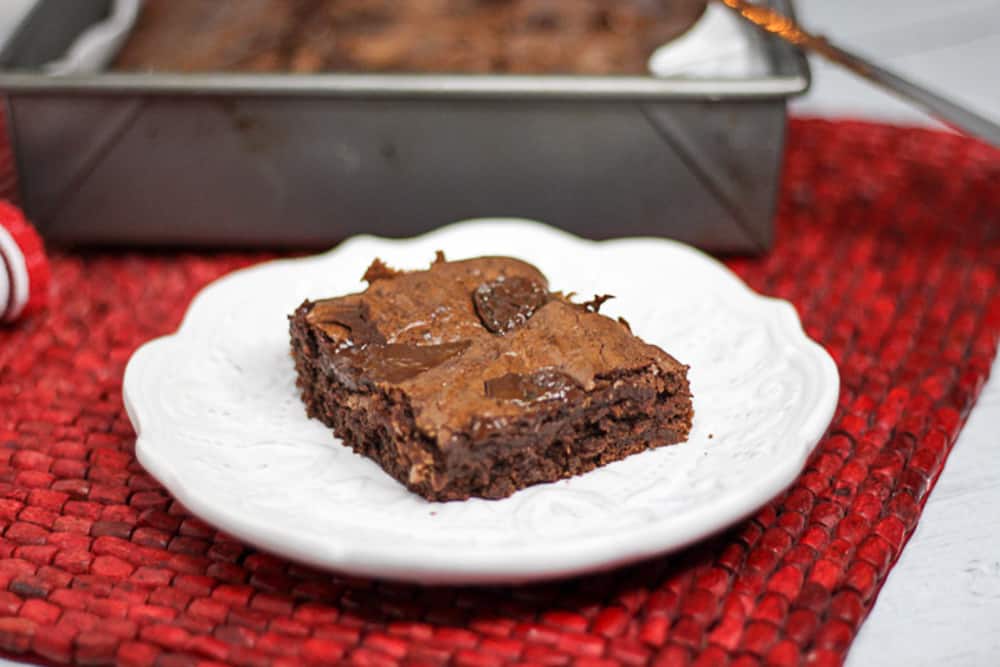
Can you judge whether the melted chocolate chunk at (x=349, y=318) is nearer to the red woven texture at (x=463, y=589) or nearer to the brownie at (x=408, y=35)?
the red woven texture at (x=463, y=589)

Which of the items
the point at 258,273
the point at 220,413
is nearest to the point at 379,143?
the point at 258,273

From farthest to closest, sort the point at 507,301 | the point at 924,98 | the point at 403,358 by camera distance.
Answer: the point at 924,98 → the point at 507,301 → the point at 403,358

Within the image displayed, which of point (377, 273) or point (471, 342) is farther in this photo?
point (377, 273)

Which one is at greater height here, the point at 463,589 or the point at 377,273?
the point at 377,273

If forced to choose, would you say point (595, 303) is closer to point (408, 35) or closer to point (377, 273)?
point (377, 273)

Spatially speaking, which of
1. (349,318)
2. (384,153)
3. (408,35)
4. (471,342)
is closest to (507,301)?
(471,342)

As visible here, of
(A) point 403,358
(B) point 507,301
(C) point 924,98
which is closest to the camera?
(A) point 403,358
